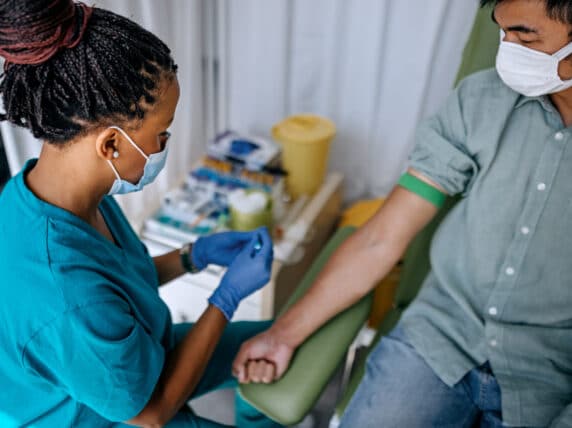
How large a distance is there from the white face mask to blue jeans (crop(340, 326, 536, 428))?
23.6 inches

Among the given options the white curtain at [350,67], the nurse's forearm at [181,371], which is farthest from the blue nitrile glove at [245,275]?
the white curtain at [350,67]

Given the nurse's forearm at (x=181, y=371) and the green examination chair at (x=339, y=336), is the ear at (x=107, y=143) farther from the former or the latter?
the green examination chair at (x=339, y=336)

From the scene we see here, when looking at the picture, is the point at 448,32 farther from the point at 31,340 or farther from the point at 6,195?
the point at 31,340

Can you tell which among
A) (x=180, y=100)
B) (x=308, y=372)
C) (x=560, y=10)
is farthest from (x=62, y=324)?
(x=180, y=100)

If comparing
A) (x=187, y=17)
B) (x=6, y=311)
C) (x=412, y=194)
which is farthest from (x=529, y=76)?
(x=187, y=17)

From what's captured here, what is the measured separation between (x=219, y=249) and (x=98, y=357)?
504 millimetres

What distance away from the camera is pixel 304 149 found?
1.79 m

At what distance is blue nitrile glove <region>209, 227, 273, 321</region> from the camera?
1.08m

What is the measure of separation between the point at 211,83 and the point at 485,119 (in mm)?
1179

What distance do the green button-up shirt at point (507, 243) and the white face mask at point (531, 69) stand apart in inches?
3.0

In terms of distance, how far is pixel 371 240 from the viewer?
1.23 m

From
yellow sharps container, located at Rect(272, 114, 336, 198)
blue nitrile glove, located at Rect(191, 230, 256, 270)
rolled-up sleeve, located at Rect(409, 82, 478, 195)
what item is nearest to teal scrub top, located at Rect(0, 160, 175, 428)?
blue nitrile glove, located at Rect(191, 230, 256, 270)

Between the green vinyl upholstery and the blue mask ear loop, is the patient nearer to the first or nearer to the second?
the green vinyl upholstery

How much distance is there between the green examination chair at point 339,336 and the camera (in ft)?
3.44
